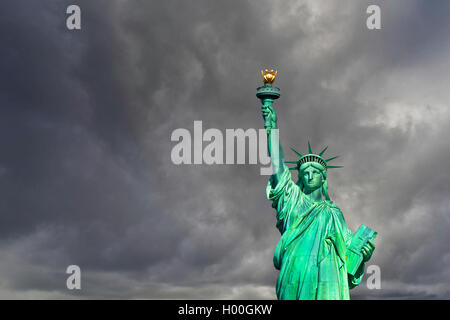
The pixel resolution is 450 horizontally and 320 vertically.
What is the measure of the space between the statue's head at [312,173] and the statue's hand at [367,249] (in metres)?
2.00

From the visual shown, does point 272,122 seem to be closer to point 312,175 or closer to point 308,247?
point 312,175

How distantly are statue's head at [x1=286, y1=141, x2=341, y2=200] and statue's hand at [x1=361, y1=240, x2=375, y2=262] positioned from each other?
200 centimetres

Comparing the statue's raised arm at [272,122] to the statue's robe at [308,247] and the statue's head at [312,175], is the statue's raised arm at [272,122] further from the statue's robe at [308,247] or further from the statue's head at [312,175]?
the statue's head at [312,175]

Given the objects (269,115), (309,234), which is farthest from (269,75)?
(309,234)

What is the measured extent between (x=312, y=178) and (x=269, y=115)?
8.24 ft

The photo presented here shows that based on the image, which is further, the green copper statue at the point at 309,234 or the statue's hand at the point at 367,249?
the statue's hand at the point at 367,249

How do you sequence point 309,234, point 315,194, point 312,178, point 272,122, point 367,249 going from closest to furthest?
point 309,234
point 367,249
point 272,122
point 312,178
point 315,194

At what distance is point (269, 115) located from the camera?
67.3 ft

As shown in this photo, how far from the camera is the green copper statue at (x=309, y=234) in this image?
19.0m

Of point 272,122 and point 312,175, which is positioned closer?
point 272,122

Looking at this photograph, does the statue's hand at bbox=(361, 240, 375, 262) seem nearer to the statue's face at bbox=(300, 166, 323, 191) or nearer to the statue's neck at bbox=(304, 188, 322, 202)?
the statue's neck at bbox=(304, 188, 322, 202)

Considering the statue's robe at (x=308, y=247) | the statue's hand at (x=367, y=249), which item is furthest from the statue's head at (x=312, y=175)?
the statue's hand at (x=367, y=249)
